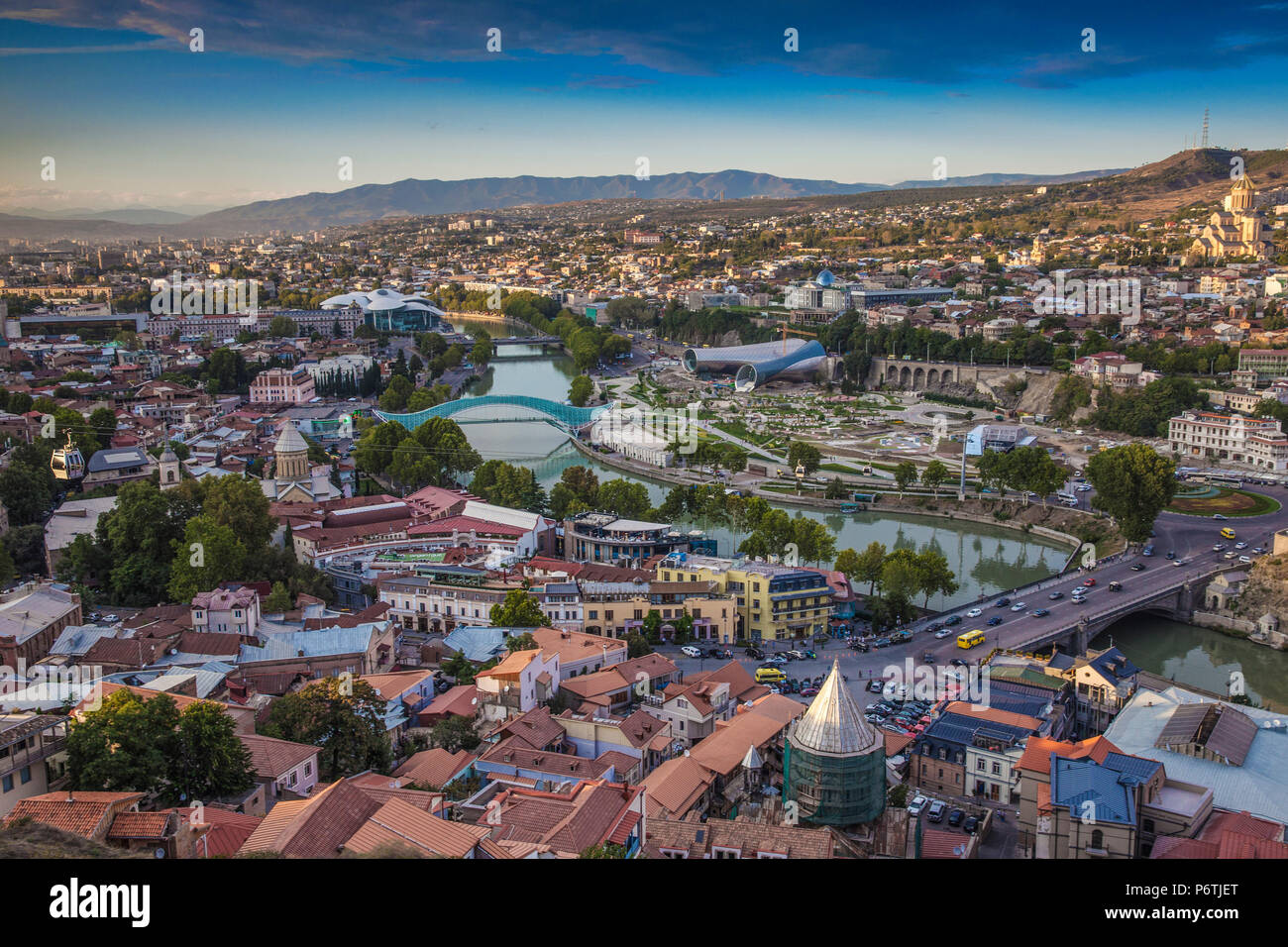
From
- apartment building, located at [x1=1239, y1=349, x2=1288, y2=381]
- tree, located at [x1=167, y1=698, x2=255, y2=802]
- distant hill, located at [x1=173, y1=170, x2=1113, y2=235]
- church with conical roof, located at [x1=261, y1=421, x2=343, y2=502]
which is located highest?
distant hill, located at [x1=173, y1=170, x2=1113, y2=235]

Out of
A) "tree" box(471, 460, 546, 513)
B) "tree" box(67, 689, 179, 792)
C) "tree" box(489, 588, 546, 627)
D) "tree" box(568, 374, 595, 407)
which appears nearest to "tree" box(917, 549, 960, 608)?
"tree" box(489, 588, 546, 627)

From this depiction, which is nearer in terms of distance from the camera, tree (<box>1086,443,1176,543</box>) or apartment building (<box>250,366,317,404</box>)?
tree (<box>1086,443,1176,543</box>)

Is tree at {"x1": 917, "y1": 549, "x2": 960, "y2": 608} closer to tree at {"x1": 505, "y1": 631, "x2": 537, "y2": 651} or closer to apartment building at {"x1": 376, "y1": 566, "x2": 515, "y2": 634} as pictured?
apartment building at {"x1": 376, "y1": 566, "x2": 515, "y2": 634}

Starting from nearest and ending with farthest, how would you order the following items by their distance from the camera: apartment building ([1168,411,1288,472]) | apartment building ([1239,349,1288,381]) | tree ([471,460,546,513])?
tree ([471,460,546,513])
apartment building ([1168,411,1288,472])
apartment building ([1239,349,1288,381])

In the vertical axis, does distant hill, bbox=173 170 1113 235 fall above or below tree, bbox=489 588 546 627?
above
